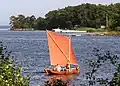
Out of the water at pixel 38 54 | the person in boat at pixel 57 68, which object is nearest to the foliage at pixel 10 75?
the water at pixel 38 54

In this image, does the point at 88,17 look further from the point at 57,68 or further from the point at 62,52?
the point at 57,68

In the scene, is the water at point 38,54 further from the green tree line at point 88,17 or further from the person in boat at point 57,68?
the green tree line at point 88,17

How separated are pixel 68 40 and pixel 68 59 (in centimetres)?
154

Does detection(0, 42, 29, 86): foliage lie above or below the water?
above

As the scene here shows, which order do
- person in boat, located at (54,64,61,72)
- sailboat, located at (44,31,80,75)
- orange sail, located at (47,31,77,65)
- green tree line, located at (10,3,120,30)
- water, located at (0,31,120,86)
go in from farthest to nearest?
1. green tree line, located at (10,3,120,30)
2. orange sail, located at (47,31,77,65)
3. sailboat, located at (44,31,80,75)
4. person in boat, located at (54,64,61,72)
5. water, located at (0,31,120,86)

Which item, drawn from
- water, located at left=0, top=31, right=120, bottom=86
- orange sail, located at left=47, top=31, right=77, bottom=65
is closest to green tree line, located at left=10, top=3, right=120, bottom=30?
water, located at left=0, top=31, right=120, bottom=86

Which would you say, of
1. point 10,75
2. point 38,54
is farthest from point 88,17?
point 10,75

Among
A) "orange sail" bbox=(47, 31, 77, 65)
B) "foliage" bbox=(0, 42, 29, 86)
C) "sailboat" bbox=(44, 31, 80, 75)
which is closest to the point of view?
"foliage" bbox=(0, 42, 29, 86)

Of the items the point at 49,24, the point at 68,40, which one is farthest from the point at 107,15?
the point at 68,40

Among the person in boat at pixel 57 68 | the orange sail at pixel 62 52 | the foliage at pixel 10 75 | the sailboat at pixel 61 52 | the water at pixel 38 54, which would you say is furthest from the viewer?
the orange sail at pixel 62 52

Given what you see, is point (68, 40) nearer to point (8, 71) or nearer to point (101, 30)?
point (8, 71)

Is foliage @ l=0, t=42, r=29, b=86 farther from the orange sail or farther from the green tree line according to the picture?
the green tree line

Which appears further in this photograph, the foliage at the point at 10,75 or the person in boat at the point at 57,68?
the person in boat at the point at 57,68

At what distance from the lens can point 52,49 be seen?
38688 mm
